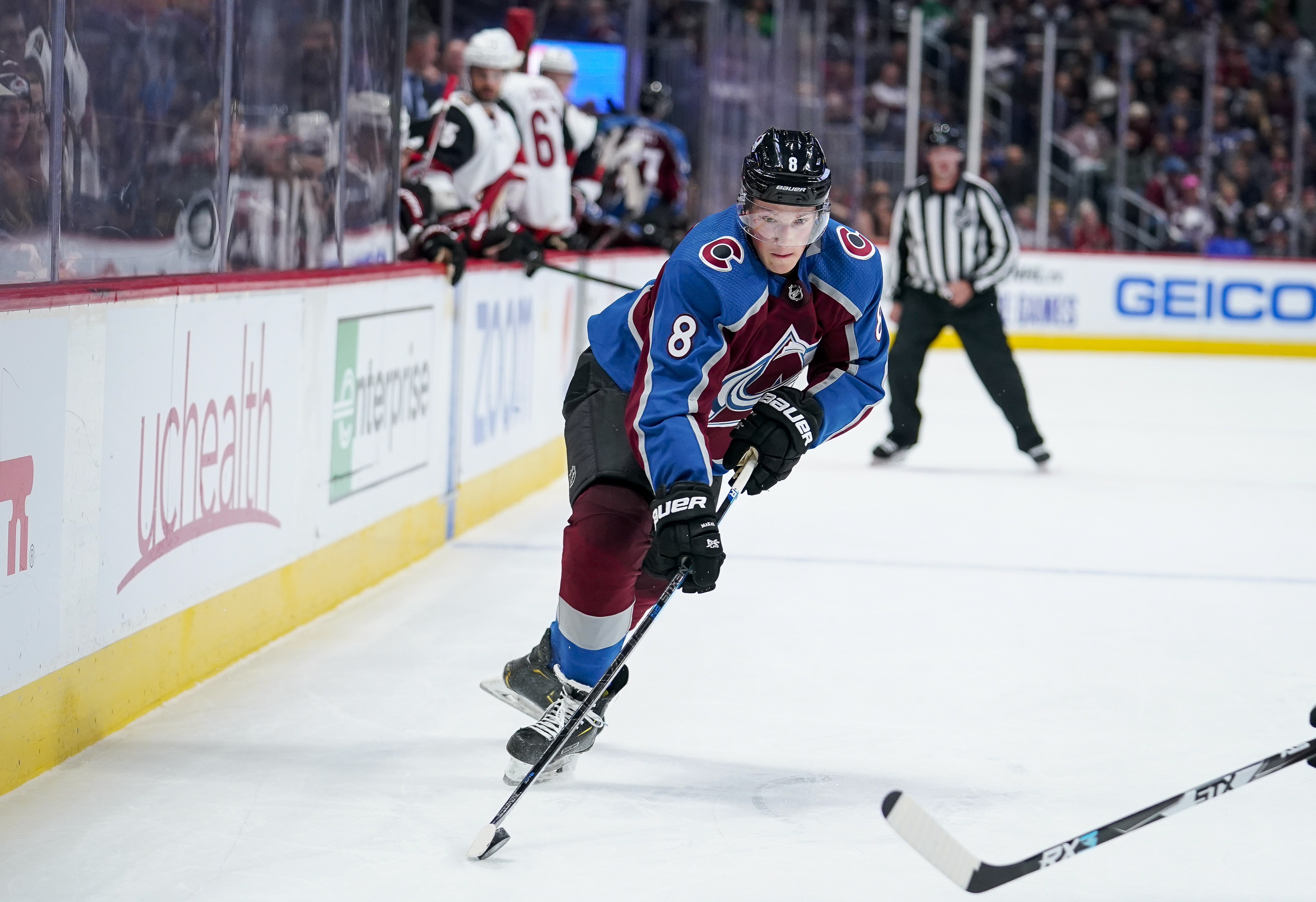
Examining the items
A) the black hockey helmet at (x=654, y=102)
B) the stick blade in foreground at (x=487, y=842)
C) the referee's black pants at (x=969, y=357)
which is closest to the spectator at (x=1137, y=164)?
the black hockey helmet at (x=654, y=102)

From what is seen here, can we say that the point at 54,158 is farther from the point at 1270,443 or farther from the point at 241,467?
the point at 1270,443

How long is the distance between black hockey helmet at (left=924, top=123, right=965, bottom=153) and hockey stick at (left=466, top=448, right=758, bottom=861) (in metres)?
4.36

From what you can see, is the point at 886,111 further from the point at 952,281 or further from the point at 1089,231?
the point at 952,281

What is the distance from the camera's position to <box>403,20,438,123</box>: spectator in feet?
21.9

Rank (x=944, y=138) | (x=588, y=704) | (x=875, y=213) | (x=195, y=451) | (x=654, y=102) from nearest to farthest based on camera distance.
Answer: (x=588, y=704) → (x=195, y=451) → (x=944, y=138) → (x=654, y=102) → (x=875, y=213)

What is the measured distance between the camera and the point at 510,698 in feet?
9.70

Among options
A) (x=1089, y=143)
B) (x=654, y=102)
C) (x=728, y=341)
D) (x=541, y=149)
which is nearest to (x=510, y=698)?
(x=728, y=341)

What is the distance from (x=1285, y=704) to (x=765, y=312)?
5.23 ft

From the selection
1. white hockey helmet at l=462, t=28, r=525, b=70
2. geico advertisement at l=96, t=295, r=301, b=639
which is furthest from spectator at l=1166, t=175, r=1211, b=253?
geico advertisement at l=96, t=295, r=301, b=639

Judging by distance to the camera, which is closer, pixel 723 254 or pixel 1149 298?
pixel 723 254

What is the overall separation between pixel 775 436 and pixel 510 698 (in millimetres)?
722

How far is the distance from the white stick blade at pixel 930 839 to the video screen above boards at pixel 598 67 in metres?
7.64

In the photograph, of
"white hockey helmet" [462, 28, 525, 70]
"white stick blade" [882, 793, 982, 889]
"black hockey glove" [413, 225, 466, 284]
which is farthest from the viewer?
"white hockey helmet" [462, 28, 525, 70]

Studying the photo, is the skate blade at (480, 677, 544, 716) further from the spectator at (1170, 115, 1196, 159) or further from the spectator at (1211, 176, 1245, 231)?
the spectator at (1170, 115, 1196, 159)
